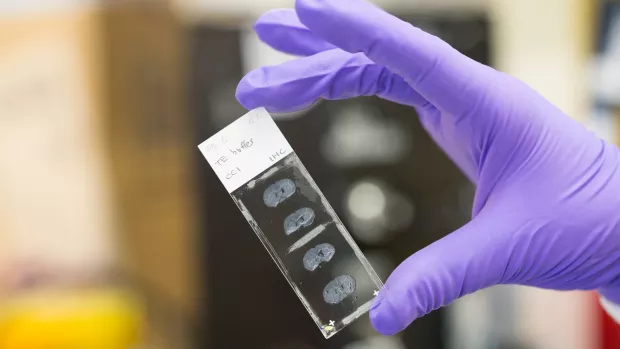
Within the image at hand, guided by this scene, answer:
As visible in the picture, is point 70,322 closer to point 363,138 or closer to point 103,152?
point 103,152

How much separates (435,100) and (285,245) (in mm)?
254

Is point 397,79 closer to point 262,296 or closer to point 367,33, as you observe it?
point 367,33

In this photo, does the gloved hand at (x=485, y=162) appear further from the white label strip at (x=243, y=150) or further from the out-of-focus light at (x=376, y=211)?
the out-of-focus light at (x=376, y=211)

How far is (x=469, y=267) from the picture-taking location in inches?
23.5

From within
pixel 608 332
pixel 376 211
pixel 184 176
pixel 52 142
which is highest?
pixel 52 142

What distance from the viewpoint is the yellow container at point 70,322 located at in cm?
128

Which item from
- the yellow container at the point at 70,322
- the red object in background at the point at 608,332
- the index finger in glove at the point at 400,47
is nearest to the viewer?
the index finger in glove at the point at 400,47

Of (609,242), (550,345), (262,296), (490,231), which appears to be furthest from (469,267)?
(550,345)

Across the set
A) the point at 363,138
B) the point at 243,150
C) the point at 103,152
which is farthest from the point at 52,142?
the point at 243,150

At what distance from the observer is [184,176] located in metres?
1.62

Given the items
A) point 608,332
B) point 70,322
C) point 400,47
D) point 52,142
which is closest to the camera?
point 400,47

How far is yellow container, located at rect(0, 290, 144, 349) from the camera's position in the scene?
128 centimetres

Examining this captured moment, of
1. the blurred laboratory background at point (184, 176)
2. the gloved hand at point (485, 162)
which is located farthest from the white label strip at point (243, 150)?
the blurred laboratory background at point (184, 176)

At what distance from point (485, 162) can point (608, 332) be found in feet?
3.73
